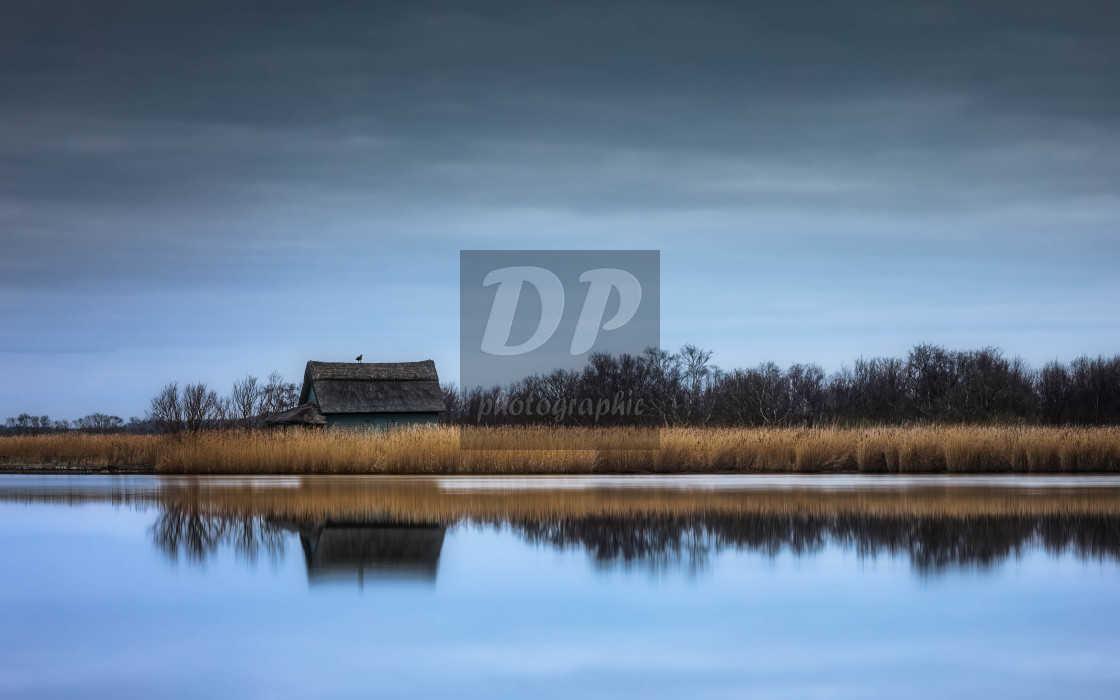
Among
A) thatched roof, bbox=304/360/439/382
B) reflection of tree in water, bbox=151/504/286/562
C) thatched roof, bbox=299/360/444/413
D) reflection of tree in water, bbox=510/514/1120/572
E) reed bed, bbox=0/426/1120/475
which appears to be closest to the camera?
reflection of tree in water, bbox=510/514/1120/572

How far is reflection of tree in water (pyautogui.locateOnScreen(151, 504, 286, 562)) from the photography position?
9.99 m

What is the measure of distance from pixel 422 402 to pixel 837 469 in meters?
23.7

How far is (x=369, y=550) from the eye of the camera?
984cm

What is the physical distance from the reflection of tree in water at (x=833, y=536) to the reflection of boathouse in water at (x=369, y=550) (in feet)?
3.87

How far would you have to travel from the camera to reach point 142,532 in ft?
38.9

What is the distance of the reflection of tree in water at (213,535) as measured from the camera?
393 inches

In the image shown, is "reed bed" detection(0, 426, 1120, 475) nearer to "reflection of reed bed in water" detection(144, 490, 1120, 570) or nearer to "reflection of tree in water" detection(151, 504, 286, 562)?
"reflection of reed bed in water" detection(144, 490, 1120, 570)

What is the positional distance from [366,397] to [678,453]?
22048 mm

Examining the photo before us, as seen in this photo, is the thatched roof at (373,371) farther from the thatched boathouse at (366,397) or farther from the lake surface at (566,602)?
the lake surface at (566,602)

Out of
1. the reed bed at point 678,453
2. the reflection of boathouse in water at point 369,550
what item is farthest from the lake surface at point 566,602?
the reed bed at point 678,453

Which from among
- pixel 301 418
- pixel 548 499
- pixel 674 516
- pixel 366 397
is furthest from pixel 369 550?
pixel 366 397

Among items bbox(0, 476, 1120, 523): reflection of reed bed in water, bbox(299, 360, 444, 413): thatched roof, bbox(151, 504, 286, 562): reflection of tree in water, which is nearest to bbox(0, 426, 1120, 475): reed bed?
bbox(0, 476, 1120, 523): reflection of reed bed in water

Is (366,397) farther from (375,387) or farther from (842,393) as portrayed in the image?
(842,393)

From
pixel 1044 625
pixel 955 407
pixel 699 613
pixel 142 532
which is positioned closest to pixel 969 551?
pixel 1044 625
